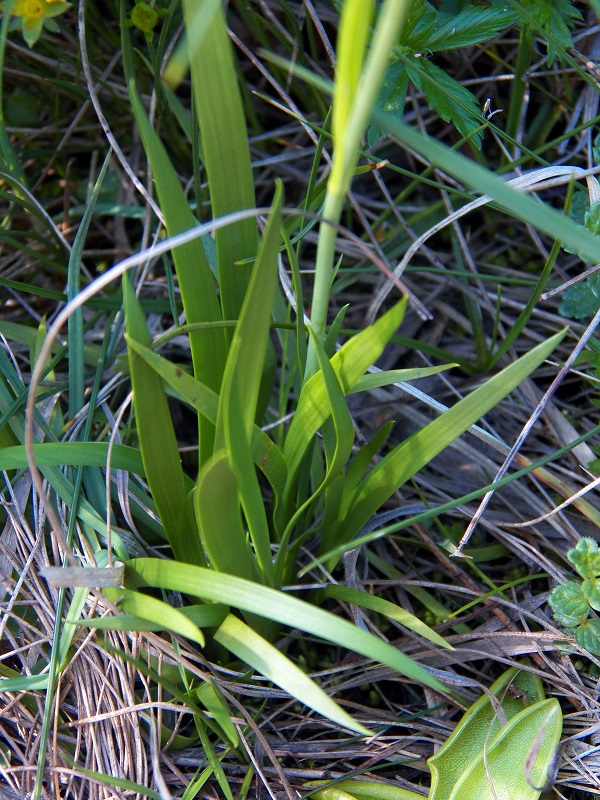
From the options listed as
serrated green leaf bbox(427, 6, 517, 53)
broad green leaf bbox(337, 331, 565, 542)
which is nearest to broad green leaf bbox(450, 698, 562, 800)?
broad green leaf bbox(337, 331, 565, 542)

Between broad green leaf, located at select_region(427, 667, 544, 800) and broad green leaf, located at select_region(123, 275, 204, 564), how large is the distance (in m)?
0.42

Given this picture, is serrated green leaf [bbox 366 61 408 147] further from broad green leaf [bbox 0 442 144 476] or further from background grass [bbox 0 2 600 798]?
broad green leaf [bbox 0 442 144 476]

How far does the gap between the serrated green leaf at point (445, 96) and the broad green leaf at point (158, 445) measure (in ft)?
1.73

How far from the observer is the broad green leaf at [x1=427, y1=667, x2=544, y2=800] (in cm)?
87

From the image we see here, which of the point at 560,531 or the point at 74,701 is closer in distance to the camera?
the point at 74,701

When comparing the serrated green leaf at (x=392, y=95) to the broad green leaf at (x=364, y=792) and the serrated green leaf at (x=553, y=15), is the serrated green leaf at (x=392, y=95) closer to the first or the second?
the serrated green leaf at (x=553, y=15)

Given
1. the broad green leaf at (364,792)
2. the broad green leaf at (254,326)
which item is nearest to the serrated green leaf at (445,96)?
the broad green leaf at (254,326)

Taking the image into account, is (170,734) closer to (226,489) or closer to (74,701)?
(74,701)

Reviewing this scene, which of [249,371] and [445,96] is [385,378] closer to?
[249,371]

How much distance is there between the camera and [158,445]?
78 centimetres

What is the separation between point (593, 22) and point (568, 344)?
1.94ft

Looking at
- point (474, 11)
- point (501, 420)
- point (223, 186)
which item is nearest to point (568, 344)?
point (501, 420)

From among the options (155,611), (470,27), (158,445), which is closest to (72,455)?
(158,445)

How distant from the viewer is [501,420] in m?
1.22
